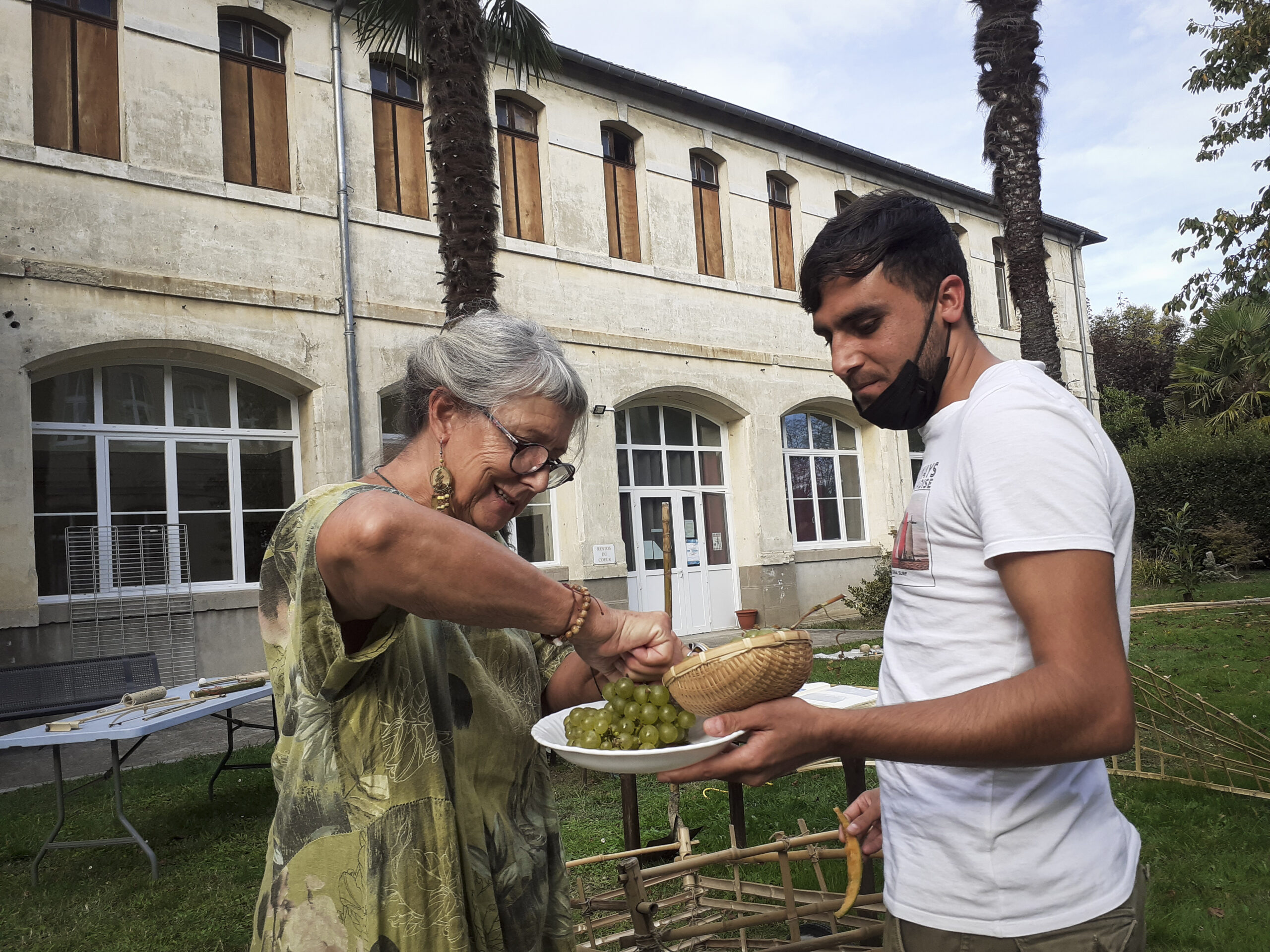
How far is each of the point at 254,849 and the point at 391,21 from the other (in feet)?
26.3

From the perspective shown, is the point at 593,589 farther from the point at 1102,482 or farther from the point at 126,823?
the point at 1102,482

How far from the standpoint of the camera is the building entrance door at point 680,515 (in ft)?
45.9

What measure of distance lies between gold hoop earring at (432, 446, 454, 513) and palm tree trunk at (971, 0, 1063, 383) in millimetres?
7877

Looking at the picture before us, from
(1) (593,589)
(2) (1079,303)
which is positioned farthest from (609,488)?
(2) (1079,303)

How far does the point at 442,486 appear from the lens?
1.70 metres

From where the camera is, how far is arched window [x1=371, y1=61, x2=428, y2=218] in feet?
37.5

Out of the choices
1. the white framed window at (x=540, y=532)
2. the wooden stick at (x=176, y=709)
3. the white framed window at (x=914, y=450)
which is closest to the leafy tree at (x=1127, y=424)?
the white framed window at (x=914, y=450)

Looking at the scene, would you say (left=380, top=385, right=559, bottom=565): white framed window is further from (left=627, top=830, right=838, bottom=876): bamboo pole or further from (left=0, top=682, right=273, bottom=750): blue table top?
(left=627, top=830, right=838, bottom=876): bamboo pole

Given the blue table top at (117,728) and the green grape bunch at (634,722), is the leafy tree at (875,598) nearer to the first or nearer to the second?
the blue table top at (117,728)

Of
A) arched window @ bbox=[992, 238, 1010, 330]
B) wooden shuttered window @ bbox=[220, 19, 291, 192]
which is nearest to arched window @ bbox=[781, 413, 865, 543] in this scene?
arched window @ bbox=[992, 238, 1010, 330]

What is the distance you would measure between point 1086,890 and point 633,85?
47.0 ft

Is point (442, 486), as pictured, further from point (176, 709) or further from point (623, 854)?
point (176, 709)

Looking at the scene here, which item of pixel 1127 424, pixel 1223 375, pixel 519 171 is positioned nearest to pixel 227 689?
pixel 519 171

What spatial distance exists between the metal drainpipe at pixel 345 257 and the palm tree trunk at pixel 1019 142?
285 inches
